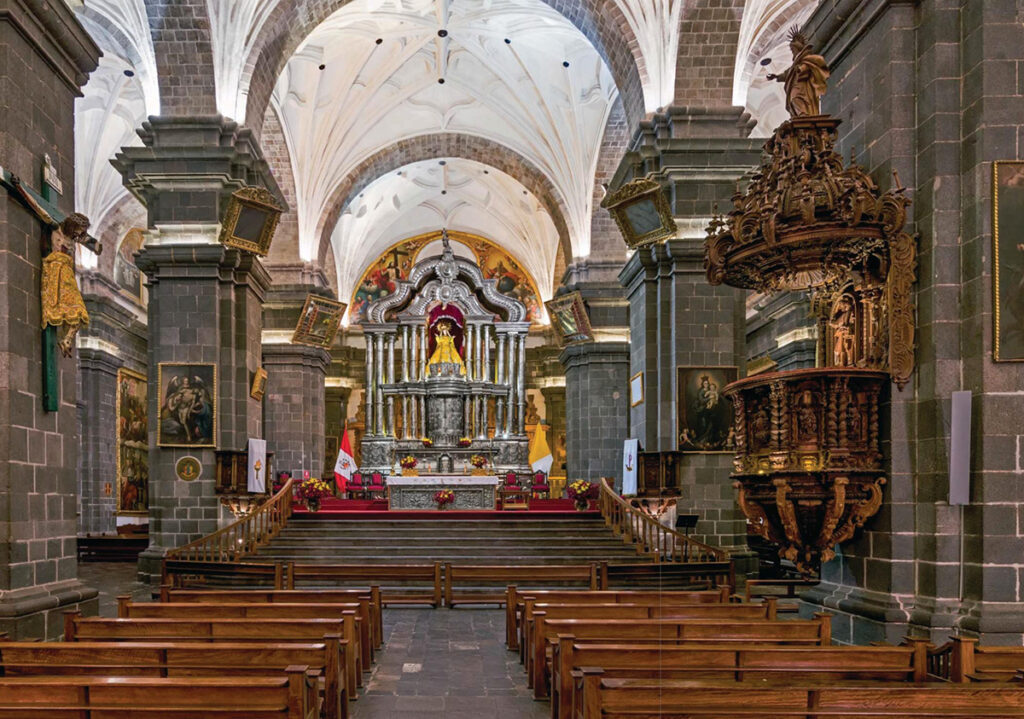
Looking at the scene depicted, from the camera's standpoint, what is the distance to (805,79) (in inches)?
269

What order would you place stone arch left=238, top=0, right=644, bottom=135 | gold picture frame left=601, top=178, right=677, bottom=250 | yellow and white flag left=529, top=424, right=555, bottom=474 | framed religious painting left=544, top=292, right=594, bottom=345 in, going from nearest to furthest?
gold picture frame left=601, top=178, right=677, bottom=250
stone arch left=238, top=0, right=644, bottom=135
framed religious painting left=544, top=292, right=594, bottom=345
yellow and white flag left=529, top=424, right=555, bottom=474

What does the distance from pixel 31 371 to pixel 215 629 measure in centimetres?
248

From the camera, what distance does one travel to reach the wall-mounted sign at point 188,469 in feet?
42.3

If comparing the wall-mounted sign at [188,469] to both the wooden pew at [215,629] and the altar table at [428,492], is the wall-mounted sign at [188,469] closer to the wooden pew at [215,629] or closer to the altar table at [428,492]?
the altar table at [428,492]

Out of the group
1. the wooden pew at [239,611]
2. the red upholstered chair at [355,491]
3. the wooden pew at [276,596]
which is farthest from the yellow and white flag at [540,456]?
the wooden pew at [239,611]

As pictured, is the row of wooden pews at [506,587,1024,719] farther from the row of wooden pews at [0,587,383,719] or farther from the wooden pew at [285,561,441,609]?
the wooden pew at [285,561,441,609]

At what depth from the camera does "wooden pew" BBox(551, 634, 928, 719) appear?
4.77 m

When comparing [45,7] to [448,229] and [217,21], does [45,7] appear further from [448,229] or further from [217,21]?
[448,229]

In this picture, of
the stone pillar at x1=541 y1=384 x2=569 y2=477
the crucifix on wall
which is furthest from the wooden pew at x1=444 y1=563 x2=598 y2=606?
the stone pillar at x1=541 y1=384 x2=569 y2=477

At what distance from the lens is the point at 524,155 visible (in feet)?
74.0

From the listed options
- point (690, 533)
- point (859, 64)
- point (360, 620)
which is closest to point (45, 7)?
point (360, 620)

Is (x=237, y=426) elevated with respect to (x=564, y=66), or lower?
lower

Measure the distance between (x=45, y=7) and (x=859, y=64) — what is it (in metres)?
6.10

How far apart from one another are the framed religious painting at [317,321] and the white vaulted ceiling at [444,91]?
1850mm
